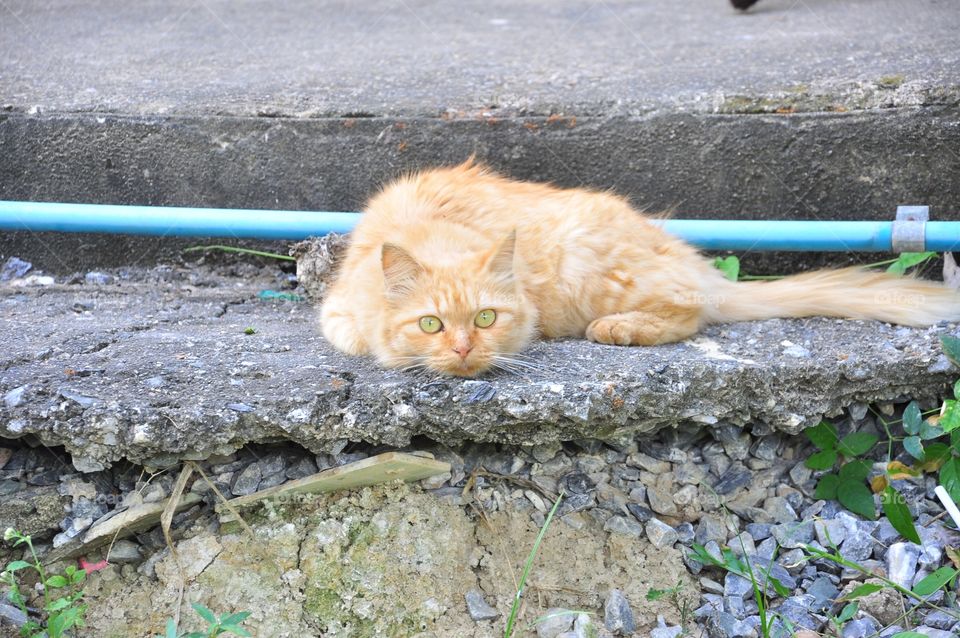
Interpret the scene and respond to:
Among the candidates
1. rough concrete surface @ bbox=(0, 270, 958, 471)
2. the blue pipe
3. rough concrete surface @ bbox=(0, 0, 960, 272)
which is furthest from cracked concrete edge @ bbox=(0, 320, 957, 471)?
rough concrete surface @ bbox=(0, 0, 960, 272)

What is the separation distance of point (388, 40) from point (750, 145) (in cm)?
239

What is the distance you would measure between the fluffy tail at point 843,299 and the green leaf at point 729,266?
0.19m

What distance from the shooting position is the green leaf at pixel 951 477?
9.77 feet

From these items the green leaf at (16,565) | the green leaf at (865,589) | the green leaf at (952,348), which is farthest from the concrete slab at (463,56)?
the green leaf at (16,565)

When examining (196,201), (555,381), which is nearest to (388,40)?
(196,201)

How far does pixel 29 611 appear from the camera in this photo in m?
2.63

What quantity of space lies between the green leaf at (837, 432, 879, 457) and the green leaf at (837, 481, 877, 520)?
0.33 feet

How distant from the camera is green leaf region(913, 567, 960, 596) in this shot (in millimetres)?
2699

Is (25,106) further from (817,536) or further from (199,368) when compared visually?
(817,536)

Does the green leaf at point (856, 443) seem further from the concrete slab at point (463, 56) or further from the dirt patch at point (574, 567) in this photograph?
the concrete slab at point (463, 56)

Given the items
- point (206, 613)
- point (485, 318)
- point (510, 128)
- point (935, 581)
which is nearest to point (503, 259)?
point (485, 318)

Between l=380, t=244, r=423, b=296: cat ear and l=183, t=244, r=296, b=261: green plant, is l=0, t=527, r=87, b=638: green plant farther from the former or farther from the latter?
l=183, t=244, r=296, b=261: green plant

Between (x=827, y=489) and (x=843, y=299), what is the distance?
0.75 meters

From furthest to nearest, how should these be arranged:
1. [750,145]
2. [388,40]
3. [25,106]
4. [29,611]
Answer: [388,40], [25,106], [750,145], [29,611]
